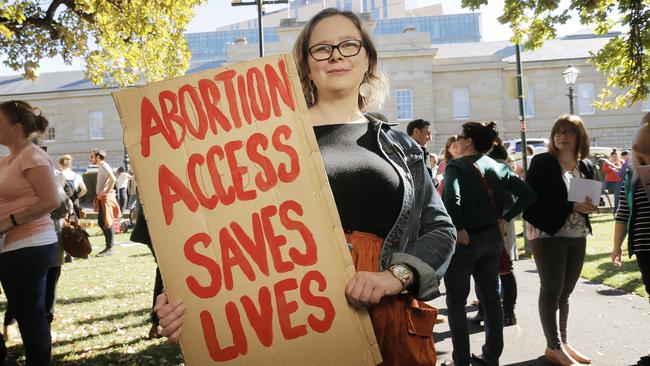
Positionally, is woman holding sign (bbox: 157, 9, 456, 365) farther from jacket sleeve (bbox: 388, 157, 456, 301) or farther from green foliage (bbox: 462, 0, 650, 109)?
green foliage (bbox: 462, 0, 650, 109)

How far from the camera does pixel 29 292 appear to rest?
3.46 metres

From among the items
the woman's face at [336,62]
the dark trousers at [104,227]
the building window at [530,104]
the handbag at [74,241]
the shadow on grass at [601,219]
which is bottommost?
the shadow on grass at [601,219]

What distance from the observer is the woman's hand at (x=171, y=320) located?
1512 millimetres

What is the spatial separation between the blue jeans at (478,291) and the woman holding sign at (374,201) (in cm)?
261

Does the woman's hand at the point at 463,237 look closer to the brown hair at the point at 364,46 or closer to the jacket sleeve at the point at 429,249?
the brown hair at the point at 364,46

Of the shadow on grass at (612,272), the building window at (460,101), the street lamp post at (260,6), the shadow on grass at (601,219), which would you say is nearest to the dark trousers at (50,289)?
the shadow on grass at (612,272)

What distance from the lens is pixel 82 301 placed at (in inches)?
298

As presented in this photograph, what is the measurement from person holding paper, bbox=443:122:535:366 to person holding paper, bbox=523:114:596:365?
18cm

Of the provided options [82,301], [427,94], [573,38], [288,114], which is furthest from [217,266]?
[573,38]

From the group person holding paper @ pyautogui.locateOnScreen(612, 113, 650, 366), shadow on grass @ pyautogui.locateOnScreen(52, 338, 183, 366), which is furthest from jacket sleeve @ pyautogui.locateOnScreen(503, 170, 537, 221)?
shadow on grass @ pyautogui.locateOnScreen(52, 338, 183, 366)

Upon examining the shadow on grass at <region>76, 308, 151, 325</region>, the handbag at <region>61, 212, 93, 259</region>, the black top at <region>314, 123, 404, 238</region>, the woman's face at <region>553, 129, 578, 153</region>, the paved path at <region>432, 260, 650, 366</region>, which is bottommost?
the paved path at <region>432, 260, 650, 366</region>

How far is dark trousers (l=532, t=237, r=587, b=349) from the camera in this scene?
4438mm

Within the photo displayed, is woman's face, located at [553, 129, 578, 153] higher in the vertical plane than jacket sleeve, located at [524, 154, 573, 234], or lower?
higher

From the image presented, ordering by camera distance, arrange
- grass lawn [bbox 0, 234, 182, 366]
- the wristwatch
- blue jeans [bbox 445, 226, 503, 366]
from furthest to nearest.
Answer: grass lawn [bbox 0, 234, 182, 366] → blue jeans [bbox 445, 226, 503, 366] → the wristwatch
